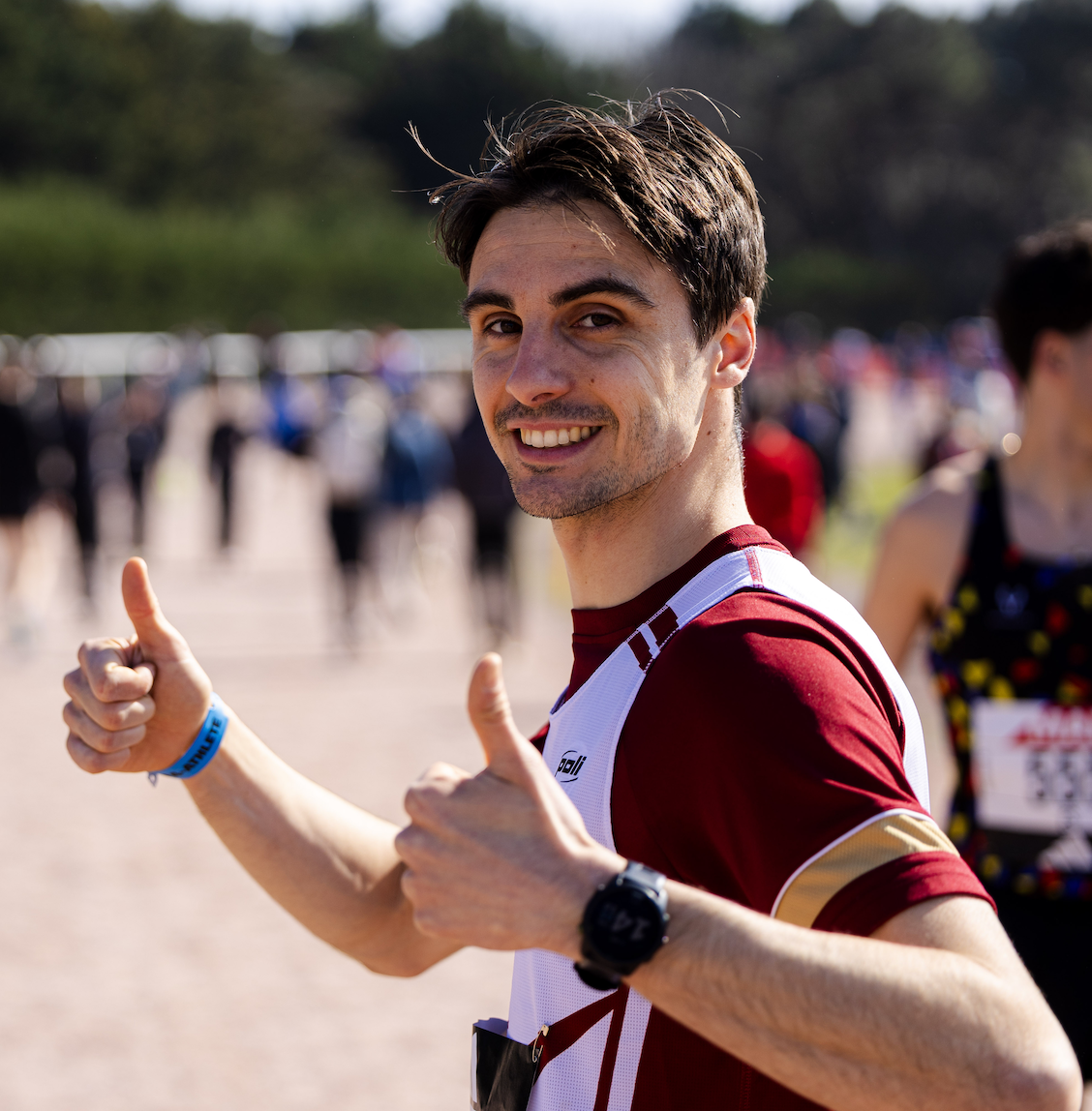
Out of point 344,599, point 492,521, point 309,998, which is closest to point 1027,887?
point 309,998

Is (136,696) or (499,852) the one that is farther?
(136,696)

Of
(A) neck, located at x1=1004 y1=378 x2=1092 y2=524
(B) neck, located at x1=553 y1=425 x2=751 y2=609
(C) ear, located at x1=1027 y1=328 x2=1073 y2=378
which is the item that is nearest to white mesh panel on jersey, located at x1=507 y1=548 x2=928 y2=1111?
(B) neck, located at x1=553 y1=425 x2=751 y2=609

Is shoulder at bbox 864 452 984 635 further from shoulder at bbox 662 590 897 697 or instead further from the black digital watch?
the black digital watch

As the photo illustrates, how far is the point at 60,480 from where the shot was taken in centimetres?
1274

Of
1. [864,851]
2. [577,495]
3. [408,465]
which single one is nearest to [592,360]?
[577,495]

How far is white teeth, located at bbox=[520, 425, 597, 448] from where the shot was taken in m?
1.84

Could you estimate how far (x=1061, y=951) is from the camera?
2.61 metres

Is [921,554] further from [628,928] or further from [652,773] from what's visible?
[628,928]

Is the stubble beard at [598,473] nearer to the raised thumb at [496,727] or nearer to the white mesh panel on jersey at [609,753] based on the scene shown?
the white mesh panel on jersey at [609,753]

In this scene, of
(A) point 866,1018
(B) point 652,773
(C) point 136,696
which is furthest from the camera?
(C) point 136,696

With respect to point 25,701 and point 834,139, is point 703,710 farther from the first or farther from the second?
point 834,139

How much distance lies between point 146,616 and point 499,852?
3.09ft

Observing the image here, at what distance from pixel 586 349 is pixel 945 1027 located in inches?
38.1

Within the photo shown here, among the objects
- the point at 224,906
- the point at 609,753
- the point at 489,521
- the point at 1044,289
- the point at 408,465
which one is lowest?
the point at 224,906
